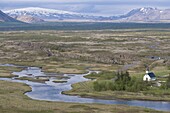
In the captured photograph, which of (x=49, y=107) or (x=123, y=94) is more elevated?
(x=49, y=107)

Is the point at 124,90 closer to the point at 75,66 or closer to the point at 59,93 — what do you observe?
the point at 59,93

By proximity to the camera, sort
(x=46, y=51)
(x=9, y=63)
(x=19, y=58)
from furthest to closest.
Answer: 1. (x=46, y=51)
2. (x=19, y=58)
3. (x=9, y=63)

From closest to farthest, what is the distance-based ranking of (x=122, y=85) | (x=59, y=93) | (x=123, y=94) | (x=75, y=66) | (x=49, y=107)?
(x=49, y=107) → (x=123, y=94) → (x=59, y=93) → (x=122, y=85) → (x=75, y=66)

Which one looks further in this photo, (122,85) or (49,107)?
Result: (122,85)

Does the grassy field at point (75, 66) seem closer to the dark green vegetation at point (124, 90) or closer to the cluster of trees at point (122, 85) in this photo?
the dark green vegetation at point (124, 90)

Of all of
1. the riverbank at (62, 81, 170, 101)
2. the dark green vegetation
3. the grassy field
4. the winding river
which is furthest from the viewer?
the dark green vegetation

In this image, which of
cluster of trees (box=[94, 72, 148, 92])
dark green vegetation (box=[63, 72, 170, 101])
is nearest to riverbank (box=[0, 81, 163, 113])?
dark green vegetation (box=[63, 72, 170, 101])

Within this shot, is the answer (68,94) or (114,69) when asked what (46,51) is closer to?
(114,69)

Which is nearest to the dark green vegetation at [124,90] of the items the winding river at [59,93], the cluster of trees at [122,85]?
the cluster of trees at [122,85]

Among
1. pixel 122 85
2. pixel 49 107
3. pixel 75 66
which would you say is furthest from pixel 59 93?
pixel 75 66

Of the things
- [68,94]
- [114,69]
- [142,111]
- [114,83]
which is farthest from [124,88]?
[114,69]

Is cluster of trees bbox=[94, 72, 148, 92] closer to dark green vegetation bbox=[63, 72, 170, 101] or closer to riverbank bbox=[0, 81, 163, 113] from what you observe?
dark green vegetation bbox=[63, 72, 170, 101]
